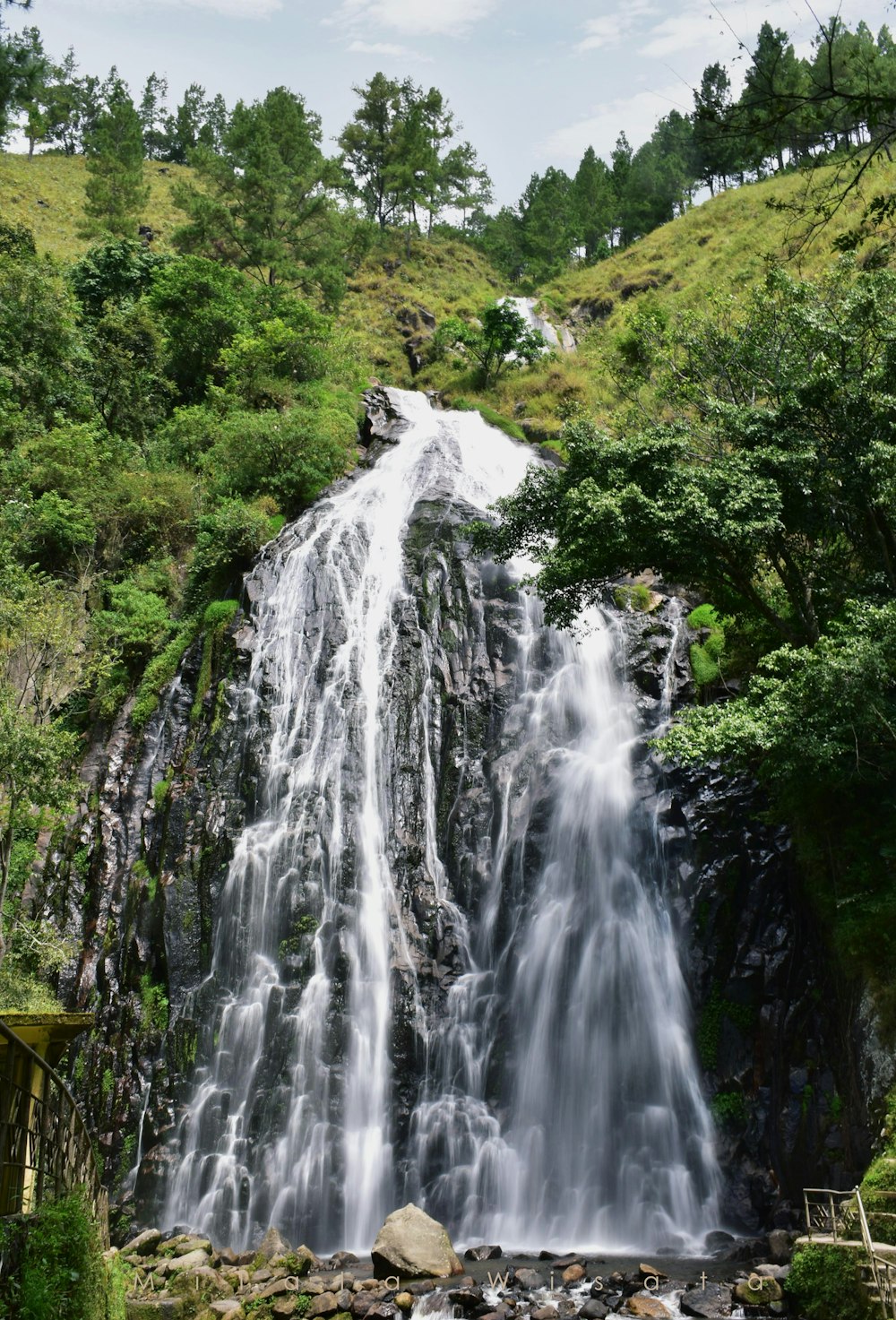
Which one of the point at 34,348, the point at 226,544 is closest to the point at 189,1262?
the point at 226,544

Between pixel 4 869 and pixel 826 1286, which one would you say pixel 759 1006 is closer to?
pixel 826 1286

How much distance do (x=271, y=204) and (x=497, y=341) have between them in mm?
12426

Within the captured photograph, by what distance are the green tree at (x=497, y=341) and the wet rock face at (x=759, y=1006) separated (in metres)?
23.4

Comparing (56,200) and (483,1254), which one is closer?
(483,1254)

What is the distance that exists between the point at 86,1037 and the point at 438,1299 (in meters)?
8.55

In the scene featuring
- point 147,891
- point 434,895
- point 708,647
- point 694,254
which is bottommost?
point 434,895

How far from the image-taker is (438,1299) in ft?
33.7

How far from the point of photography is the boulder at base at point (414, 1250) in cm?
1099

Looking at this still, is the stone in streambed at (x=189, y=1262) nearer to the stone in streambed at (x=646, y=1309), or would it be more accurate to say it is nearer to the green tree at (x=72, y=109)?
the stone in streambed at (x=646, y=1309)

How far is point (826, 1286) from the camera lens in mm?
8891

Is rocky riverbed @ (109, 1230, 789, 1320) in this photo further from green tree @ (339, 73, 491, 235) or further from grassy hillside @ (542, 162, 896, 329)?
green tree @ (339, 73, 491, 235)

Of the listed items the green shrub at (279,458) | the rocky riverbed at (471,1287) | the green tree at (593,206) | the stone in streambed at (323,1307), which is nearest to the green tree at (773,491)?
the rocky riverbed at (471,1287)

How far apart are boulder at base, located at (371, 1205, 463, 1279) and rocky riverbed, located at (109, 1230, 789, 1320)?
0.11 m

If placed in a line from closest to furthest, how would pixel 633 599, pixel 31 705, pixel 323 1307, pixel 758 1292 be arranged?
1. pixel 758 1292
2. pixel 323 1307
3. pixel 633 599
4. pixel 31 705
